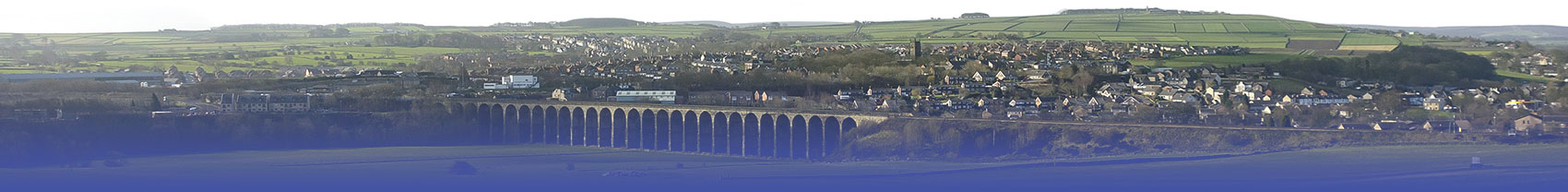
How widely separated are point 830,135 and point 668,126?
571cm

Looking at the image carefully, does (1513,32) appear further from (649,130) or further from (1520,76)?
(649,130)

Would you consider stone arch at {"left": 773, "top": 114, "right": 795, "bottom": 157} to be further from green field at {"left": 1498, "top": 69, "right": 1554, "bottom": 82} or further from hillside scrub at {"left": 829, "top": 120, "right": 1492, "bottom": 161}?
green field at {"left": 1498, "top": 69, "right": 1554, "bottom": 82}

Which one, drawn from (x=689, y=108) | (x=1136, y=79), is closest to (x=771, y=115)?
(x=689, y=108)

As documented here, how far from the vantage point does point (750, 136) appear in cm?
4372

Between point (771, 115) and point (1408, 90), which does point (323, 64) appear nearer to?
point (771, 115)

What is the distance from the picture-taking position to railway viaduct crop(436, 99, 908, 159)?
139ft

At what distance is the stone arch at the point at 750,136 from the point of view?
140ft

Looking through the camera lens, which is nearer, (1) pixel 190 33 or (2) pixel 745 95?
(2) pixel 745 95

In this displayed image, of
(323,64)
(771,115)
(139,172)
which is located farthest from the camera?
(323,64)

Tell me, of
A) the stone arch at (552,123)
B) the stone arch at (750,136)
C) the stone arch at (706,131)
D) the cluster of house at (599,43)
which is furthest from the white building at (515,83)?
the cluster of house at (599,43)

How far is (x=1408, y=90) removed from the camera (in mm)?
48094

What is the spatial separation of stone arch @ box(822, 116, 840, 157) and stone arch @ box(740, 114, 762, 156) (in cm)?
A: 162

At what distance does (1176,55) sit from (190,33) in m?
44.2

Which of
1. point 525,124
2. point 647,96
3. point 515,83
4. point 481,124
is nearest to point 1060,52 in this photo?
point 647,96
